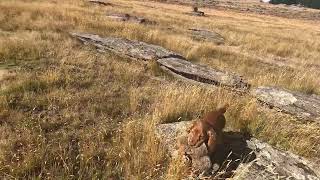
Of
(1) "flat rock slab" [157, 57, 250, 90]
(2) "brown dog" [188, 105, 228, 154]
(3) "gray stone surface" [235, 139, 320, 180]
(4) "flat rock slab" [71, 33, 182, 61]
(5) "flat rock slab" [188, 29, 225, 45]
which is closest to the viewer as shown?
(3) "gray stone surface" [235, 139, 320, 180]

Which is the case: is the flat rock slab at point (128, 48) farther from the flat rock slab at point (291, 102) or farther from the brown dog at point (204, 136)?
the brown dog at point (204, 136)

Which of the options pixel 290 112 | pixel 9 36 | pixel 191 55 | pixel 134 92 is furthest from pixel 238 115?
pixel 9 36

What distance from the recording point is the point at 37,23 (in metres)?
15.5

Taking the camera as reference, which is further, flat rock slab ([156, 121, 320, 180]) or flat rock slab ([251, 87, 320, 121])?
flat rock slab ([251, 87, 320, 121])

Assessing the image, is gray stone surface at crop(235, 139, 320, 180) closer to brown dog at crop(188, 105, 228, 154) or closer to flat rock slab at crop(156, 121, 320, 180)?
flat rock slab at crop(156, 121, 320, 180)

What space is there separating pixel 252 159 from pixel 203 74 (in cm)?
526

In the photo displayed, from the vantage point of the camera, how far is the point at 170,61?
11.1m

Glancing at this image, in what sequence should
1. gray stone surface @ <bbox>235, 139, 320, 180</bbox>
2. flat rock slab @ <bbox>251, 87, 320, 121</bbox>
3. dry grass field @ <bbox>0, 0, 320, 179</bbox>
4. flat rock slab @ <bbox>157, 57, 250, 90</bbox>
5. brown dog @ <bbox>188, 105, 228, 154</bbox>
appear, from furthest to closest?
flat rock slab @ <bbox>157, 57, 250, 90</bbox>, flat rock slab @ <bbox>251, 87, 320, 121</bbox>, dry grass field @ <bbox>0, 0, 320, 179</bbox>, brown dog @ <bbox>188, 105, 228, 154</bbox>, gray stone surface @ <bbox>235, 139, 320, 180</bbox>

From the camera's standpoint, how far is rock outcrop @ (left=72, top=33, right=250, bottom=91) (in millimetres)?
9852

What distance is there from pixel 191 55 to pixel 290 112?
732 cm

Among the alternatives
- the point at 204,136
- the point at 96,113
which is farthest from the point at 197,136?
the point at 96,113

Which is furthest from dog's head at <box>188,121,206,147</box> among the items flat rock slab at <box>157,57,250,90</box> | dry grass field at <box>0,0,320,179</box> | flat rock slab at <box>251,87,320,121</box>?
flat rock slab at <box>157,57,250,90</box>

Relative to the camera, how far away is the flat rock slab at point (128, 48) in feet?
38.4

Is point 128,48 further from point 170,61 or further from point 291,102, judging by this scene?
point 291,102
